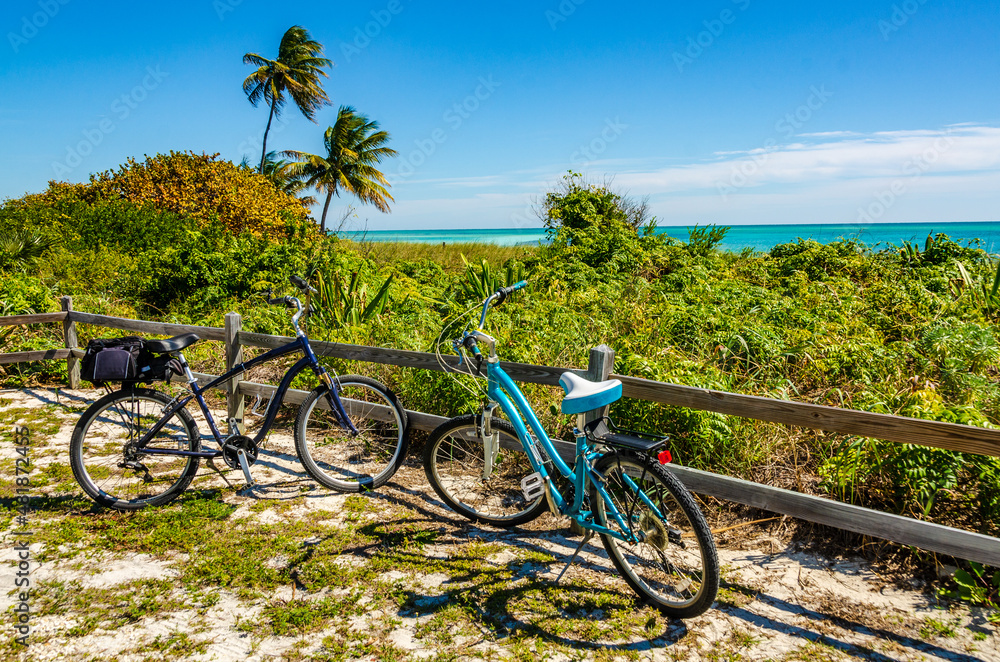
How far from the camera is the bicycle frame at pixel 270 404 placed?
390cm

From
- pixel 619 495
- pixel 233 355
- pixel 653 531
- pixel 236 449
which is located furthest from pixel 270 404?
pixel 653 531

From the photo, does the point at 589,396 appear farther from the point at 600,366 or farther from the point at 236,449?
the point at 236,449

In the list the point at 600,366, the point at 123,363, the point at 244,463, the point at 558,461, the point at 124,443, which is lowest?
the point at 244,463

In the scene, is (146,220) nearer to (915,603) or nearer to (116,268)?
(116,268)

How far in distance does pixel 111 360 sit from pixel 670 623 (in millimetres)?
3589

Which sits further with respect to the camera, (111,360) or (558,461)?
(111,360)

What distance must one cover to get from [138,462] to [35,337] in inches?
203

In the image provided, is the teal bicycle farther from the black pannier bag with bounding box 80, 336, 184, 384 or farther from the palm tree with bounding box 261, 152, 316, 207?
the palm tree with bounding box 261, 152, 316, 207

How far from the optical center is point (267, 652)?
2590 millimetres

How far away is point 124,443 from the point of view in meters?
3.94

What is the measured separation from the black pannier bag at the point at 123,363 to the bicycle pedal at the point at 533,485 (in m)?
2.47

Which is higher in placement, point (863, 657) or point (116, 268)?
point (116, 268)

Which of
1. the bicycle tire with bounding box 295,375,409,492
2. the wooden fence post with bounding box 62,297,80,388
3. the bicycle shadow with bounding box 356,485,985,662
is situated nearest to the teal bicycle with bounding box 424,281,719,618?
the bicycle shadow with bounding box 356,485,985,662

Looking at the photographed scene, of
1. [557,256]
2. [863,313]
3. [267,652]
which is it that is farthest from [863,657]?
[557,256]
